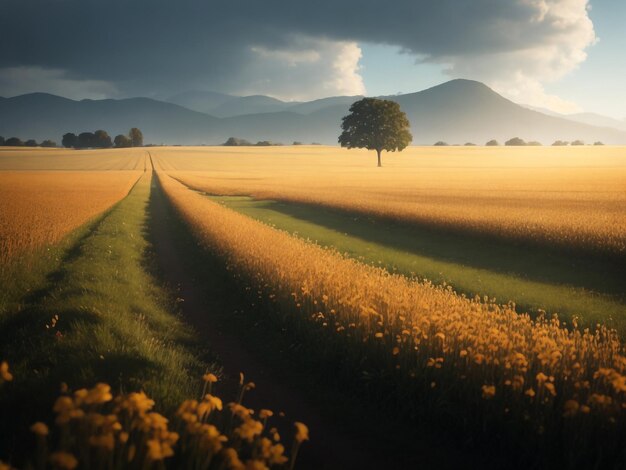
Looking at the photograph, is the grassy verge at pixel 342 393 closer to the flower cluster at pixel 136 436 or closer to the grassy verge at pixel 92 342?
the grassy verge at pixel 92 342

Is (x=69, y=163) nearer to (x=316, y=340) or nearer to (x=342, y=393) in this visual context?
(x=316, y=340)

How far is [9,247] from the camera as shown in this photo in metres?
13.8

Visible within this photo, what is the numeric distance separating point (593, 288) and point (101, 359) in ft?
47.4

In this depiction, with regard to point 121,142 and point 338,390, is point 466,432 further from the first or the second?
point 121,142

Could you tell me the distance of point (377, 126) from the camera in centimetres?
8775

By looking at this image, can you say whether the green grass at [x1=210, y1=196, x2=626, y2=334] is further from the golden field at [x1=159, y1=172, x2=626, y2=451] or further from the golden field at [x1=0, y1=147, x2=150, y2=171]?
the golden field at [x1=0, y1=147, x2=150, y2=171]

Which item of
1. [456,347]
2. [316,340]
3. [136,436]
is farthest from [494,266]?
[136,436]

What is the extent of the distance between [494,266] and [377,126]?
74645mm

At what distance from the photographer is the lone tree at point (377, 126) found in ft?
287

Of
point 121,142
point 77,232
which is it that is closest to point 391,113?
point 77,232

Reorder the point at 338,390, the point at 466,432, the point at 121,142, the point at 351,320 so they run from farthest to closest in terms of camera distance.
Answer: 1. the point at 121,142
2. the point at 351,320
3. the point at 338,390
4. the point at 466,432

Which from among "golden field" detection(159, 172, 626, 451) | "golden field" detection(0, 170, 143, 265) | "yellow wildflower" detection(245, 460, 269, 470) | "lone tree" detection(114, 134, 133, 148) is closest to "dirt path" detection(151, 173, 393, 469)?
"golden field" detection(159, 172, 626, 451)

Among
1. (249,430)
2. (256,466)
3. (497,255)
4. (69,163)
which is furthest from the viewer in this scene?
(69,163)

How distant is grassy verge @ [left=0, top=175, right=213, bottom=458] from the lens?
5.47 meters
